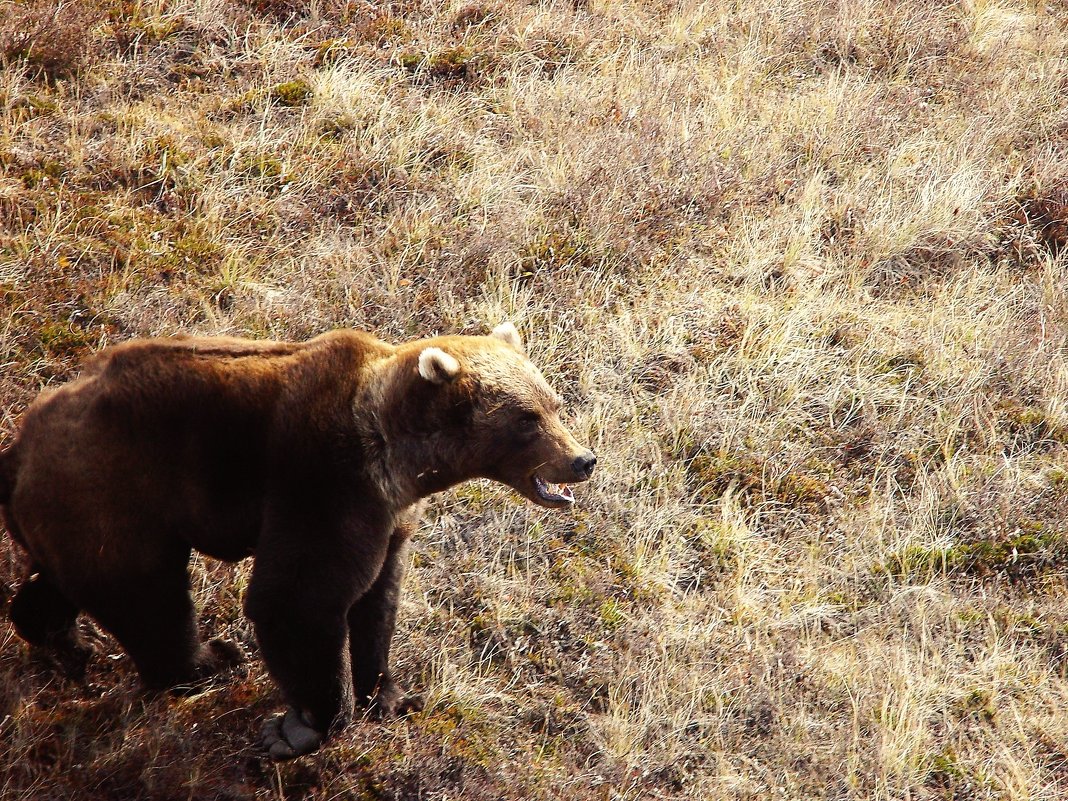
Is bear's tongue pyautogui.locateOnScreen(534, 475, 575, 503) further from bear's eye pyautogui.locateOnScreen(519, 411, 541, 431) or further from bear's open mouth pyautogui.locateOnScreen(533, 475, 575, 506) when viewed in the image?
bear's eye pyautogui.locateOnScreen(519, 411, 541, 431)

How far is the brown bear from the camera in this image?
15.1 ft

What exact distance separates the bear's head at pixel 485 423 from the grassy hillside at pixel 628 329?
1304 millimetres

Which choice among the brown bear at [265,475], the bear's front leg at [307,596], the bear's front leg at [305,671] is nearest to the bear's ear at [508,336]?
the brown bear at [265,475]

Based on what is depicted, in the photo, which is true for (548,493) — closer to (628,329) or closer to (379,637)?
(379,637)

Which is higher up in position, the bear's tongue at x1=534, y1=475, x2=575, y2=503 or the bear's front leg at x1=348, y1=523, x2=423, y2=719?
the bear's tongue at x1=534, y1=475, x2=575, y2=503

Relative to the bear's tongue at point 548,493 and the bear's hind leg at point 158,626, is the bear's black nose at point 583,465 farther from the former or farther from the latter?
the bear's hind leg at point 158,626

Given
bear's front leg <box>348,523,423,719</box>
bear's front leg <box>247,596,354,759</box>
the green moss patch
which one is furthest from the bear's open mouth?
the green moss patch

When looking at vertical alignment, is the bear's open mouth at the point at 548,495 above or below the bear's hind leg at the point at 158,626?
above

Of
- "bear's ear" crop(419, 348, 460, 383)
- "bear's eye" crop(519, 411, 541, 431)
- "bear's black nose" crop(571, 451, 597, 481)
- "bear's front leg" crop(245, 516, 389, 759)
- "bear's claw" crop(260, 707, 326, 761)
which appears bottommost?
"bear's claw" crop(260, 707, 326, 761)

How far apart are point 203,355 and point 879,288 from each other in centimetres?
613

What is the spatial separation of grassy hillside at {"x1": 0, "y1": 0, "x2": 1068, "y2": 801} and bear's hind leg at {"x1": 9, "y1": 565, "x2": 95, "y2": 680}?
0.12 m

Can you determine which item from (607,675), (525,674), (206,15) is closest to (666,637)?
(607,675)

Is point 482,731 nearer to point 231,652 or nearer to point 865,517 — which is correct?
point 231,652

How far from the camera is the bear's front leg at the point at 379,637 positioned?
206 inches
